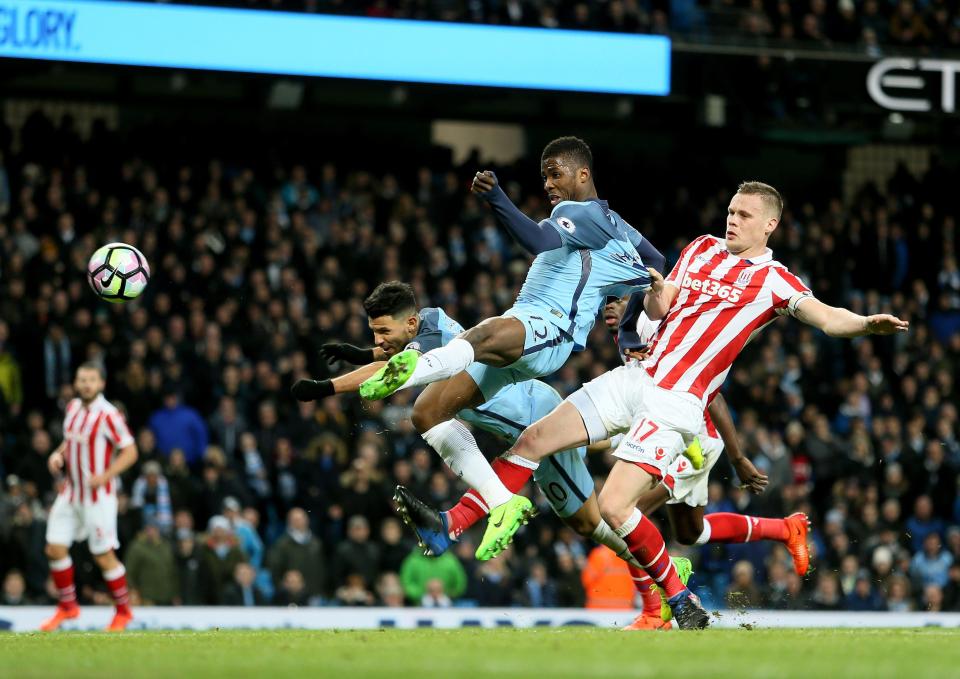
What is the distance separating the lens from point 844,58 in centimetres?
2122

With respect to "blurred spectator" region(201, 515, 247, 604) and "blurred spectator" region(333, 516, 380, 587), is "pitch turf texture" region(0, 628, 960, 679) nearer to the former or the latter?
"blurred spectator" region(201, 515, 247, 604)

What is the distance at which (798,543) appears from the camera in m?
10.5

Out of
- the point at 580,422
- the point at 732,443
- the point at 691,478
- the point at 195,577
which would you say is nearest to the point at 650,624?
the point at 691,478

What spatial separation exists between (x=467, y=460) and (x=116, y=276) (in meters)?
3.46

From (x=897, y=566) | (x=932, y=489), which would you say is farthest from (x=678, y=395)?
(x=932, y=489)

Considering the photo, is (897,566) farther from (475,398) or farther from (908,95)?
(475,398)

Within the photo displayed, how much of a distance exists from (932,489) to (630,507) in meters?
10.7

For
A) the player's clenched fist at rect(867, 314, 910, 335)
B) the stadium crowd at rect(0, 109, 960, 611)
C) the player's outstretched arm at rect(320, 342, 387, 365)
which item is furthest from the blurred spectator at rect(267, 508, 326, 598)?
the player's clenched fist at rect(867, 314, 910, 335)

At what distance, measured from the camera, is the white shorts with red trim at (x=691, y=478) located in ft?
33.1

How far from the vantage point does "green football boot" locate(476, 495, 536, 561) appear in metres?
8.73

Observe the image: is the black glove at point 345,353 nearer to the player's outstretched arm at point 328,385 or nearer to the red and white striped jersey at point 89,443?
the player's outstretched arm at point 328,385

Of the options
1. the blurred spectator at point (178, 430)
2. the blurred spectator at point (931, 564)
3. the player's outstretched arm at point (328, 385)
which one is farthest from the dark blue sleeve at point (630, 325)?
the blurred spectator at point (931, 564)

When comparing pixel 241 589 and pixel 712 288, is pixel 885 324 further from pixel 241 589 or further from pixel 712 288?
pixel 241 589

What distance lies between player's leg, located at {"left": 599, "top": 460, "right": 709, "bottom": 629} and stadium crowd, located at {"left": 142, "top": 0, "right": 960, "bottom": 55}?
11573mm
